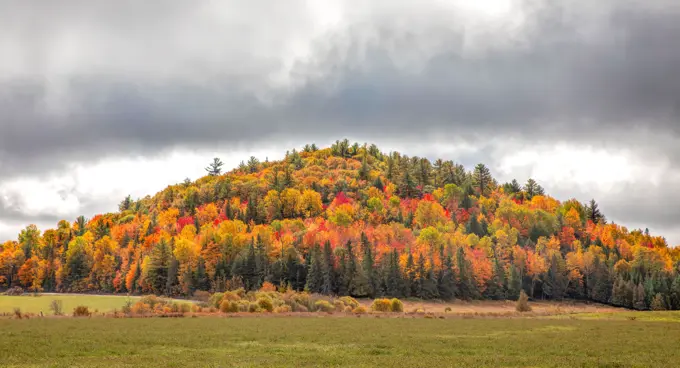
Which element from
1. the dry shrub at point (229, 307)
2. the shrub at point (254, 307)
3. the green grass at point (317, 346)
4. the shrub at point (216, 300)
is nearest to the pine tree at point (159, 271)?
the shrub at point (216, 300)

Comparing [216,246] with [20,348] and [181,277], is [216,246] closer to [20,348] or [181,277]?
[181,277]

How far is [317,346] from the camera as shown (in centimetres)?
5134

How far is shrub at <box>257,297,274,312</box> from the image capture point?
10850cm

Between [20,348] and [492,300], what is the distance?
152 m

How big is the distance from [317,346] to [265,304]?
6003 centimetres

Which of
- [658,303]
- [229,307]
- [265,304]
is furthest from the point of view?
[658,303]

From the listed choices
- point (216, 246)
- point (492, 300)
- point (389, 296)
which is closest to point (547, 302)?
point (492, 300)

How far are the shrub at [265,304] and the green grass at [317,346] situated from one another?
34523 mm

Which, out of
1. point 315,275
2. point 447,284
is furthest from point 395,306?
point 447,284

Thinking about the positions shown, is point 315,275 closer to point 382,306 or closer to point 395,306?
point 382,306

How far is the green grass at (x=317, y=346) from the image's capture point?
41438 millimetres

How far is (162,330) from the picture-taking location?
64312 mm

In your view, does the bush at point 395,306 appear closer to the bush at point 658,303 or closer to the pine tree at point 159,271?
the pine tree at point 159,271

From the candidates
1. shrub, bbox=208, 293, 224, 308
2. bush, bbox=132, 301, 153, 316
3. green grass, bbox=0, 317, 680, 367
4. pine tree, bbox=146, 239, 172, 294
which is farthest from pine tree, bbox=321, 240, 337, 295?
green grass, bbox=0, 317, 680, 367
